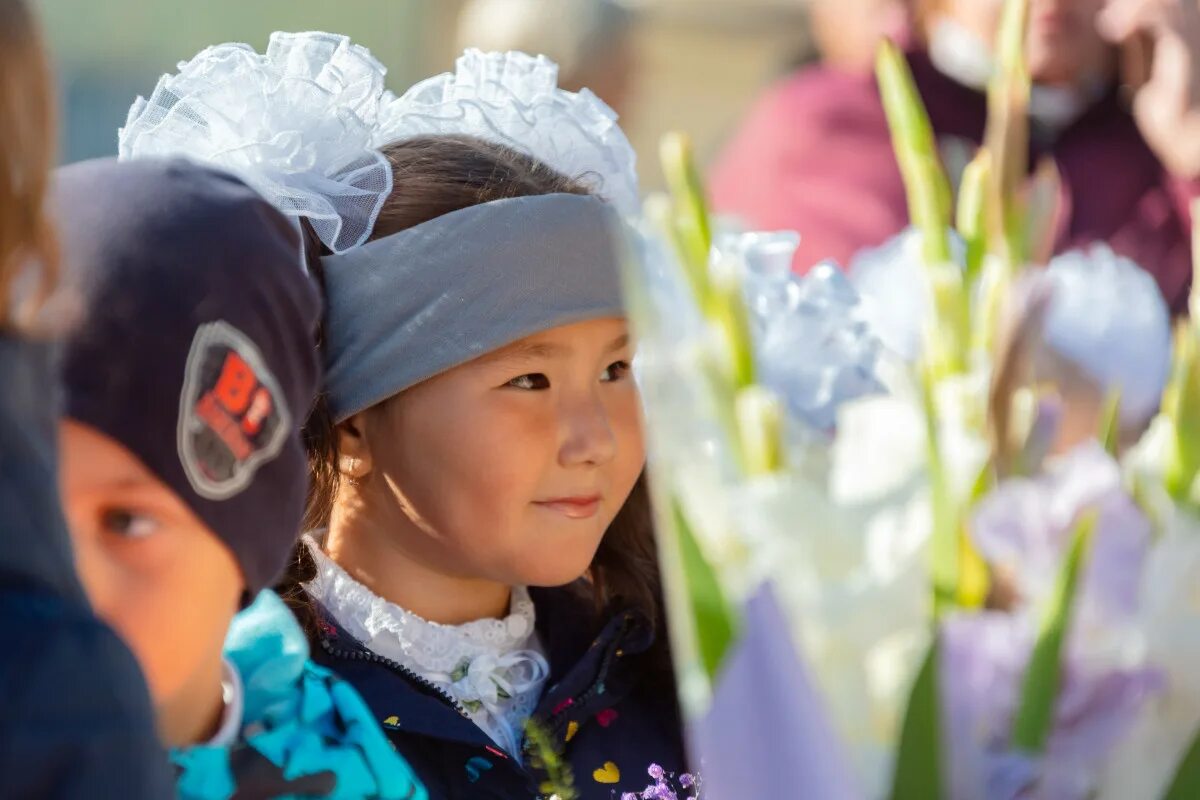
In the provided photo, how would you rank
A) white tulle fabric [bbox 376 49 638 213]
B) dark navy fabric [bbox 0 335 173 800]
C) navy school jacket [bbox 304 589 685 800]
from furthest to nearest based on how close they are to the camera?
white tulle fabric [bbox 376 49 638 213] → navy school jacket [bbox 304 589 685 800] → dark navy fabric [bbox 0 335 173 800]

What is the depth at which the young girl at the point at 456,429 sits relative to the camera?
163 cm

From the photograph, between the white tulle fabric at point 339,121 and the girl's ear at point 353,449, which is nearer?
the white tulle fabric at point 339,121

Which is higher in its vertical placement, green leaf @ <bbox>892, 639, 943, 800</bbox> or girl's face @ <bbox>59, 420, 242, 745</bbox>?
green leaf @ <bbox>892, 639, 943, 800</bbox>

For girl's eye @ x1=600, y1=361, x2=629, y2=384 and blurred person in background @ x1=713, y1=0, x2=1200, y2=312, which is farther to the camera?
blurred person in background @ x1=713, y1=0, x2=1200, y2=312

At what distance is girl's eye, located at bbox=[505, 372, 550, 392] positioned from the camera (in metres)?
1.71

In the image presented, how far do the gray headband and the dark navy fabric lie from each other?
89 cm

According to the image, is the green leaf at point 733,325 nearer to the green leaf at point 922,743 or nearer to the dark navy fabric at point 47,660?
the green leaf at point 922,743

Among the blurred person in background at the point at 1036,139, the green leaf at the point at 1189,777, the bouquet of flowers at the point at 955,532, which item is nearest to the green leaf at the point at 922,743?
the bouquet of flowers at the point at 955,532

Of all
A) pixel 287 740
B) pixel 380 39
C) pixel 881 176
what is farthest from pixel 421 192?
pixel 380 39

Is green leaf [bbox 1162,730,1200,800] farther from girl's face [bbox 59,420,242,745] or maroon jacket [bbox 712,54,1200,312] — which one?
maroon jacket [bbox 712,54,1200,312]

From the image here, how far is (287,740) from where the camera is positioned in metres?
1.27

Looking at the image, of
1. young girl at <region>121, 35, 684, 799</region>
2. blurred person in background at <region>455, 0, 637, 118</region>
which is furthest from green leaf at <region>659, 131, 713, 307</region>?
blurred person in background at <region>455, 0, 637, 118</region>

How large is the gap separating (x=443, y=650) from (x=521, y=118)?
1.93 feet

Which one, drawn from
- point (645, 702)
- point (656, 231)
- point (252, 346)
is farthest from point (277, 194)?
point (656, 231)
